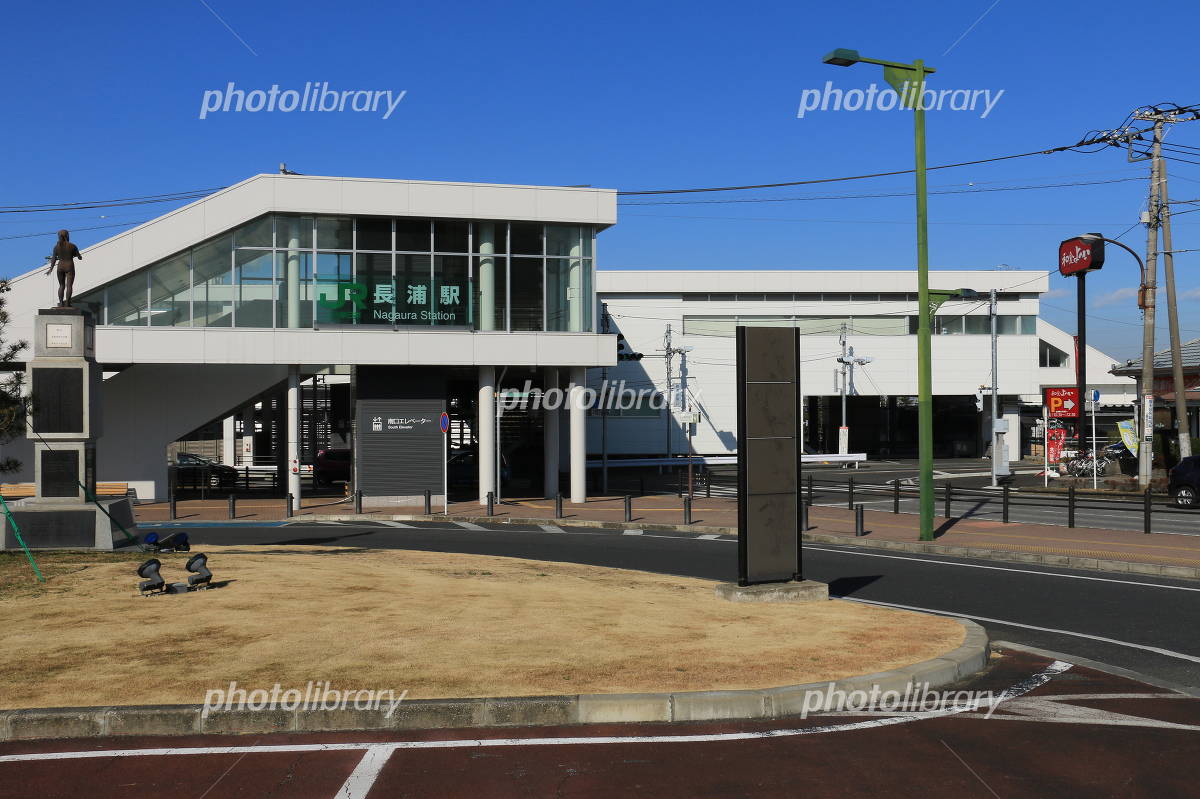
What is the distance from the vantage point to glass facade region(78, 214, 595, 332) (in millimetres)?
30016

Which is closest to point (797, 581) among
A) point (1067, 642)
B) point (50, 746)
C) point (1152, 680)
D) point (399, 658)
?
point (1067, 642)

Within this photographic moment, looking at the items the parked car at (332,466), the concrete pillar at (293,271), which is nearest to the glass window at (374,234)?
the concrete pillar at (293,271)

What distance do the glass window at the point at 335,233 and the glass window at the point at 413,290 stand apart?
1.53m

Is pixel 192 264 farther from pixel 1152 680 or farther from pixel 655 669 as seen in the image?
pixel 1152 680

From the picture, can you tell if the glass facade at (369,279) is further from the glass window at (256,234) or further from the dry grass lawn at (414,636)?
the dry grass lawn at (414,636)

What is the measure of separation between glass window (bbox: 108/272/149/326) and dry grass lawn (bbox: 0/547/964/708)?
17381 mm

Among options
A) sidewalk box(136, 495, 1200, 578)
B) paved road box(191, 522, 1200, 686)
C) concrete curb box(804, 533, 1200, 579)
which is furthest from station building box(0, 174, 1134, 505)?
concrete curb box(804, 533, 1200, 579)

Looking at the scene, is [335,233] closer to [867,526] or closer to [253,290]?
[253,290]

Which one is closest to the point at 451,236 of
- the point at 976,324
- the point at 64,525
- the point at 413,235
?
the point at 413,235

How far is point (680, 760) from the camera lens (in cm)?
650

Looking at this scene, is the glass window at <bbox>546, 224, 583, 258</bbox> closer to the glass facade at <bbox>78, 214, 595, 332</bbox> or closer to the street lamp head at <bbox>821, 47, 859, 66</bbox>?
the glass facade at <bbox>78, 214, 595, 332</bbox>

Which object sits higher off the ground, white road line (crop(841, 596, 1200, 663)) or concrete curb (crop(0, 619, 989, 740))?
concrete curb (crop(0, 619, 989, 740))

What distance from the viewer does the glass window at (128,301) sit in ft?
97.7

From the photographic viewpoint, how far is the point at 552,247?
32.2 m
